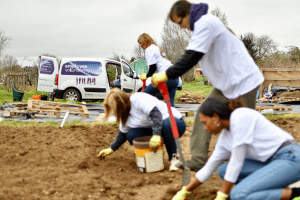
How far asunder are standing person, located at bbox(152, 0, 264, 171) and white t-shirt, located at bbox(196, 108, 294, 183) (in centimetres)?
44

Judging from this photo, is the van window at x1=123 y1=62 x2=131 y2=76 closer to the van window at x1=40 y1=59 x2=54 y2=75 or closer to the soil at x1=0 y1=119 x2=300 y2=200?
the van window at x1=40 y1=59 x2=54 y2=75

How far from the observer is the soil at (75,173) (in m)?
Answer: 2.67

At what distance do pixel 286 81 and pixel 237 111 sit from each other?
34.2ft

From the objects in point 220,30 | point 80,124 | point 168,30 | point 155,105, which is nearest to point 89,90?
point 80,124

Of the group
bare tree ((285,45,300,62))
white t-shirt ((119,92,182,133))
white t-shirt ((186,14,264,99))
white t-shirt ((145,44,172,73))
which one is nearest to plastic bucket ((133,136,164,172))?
white t-shirt ((119,92,182,133))

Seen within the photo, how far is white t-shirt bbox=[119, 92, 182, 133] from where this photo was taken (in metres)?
3.22

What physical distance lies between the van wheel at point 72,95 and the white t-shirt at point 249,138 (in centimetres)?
1026

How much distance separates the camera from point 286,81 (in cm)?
1145

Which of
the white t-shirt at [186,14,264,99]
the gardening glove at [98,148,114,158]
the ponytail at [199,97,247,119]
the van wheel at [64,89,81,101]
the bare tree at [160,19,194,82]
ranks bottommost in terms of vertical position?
the gardening glove at [98,148,114,158]

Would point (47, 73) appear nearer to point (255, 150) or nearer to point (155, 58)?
point (155, 58)

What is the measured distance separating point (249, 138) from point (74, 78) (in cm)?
1047

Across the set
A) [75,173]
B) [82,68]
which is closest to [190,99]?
[82,68]

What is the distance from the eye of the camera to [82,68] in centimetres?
1191

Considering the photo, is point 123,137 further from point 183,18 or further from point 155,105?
point 183,18
